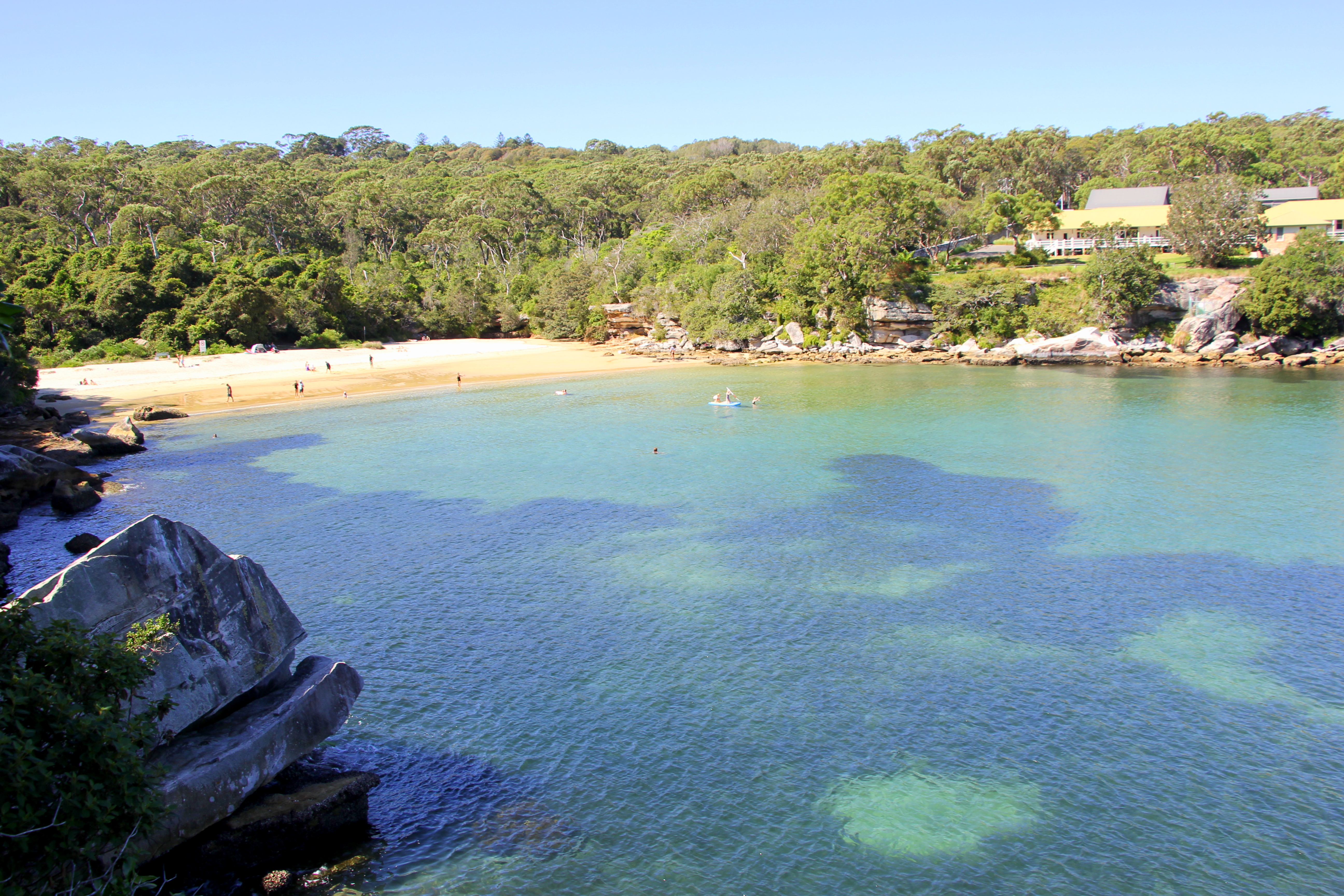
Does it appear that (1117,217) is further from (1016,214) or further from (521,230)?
(521,230)

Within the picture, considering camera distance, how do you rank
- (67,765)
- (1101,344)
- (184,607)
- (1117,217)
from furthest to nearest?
(1117,217) → (1101,344) → (184,607) → (67,765)

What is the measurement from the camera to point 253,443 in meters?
42.3

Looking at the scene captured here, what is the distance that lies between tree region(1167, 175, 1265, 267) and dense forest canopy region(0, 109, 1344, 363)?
24.4 ft

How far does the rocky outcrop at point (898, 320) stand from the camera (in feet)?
236

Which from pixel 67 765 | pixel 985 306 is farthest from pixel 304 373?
pixel 67 765

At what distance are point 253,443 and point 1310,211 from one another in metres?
94.7

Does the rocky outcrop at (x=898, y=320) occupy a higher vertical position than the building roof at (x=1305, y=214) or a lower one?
lower

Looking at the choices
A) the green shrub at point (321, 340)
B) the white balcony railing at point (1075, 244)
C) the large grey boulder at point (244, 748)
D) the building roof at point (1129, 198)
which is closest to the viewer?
the large grey boulder at point (244, 748)

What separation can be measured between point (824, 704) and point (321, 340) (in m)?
71.5

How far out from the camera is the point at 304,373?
6431 cm

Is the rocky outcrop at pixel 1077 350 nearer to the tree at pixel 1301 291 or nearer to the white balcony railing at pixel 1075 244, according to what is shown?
the tree at pixel 1301 291

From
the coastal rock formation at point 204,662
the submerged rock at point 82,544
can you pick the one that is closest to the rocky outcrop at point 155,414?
the submerged rock at point 82,544

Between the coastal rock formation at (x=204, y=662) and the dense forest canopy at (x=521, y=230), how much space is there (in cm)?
5462

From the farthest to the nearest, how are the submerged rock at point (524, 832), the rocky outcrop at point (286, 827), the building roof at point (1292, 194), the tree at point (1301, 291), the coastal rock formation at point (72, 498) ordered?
the building roof at point (1292, 194) < the tree at point (1301, 291) < the coastal rock formation at point (72, 498) < the submerged rock at point (524, 832) < the rocky outcrop at point (286, 827)
